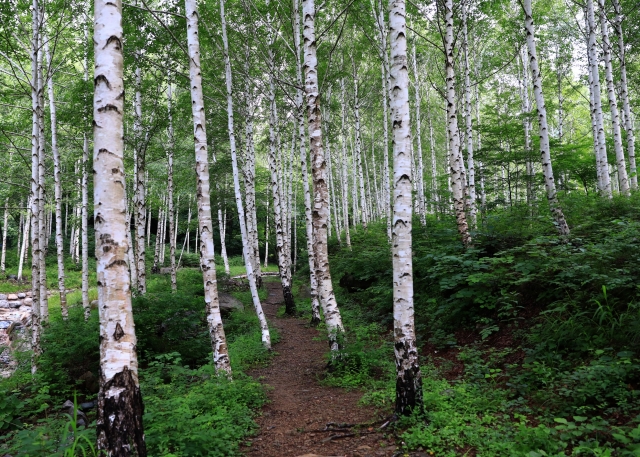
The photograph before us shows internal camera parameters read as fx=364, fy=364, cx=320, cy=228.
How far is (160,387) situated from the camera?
193 inches

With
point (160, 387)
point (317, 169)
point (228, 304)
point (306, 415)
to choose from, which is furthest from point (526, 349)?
point (228, 304)

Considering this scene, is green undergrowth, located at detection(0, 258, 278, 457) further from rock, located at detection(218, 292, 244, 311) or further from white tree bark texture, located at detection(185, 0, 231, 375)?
rock, located at detection(218, 292, 244, 311)

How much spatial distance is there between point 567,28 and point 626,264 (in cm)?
1862

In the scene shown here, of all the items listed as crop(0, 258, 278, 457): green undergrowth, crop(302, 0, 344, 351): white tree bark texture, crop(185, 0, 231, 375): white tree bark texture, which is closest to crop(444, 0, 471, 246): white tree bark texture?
crop(302, 0, 344, 351): white tree bark texture

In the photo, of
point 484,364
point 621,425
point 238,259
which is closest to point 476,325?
point 484,364

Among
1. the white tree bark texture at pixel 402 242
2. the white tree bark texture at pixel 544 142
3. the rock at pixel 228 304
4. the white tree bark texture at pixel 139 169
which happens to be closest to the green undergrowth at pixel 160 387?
the rock at pixel 228 304

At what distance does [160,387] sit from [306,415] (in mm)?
2004

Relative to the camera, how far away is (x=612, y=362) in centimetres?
388

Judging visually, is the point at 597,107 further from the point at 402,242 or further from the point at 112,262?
the point at 112,262

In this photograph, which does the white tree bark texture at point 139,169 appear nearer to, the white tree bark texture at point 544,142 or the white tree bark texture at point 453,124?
the white tree bark texture at point 453,124

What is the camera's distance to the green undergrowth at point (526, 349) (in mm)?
3377

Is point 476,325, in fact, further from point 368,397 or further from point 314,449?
point 314,449

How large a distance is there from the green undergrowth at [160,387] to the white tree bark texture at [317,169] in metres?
1.81

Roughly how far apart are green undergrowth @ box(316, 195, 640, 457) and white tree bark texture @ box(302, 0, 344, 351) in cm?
71
